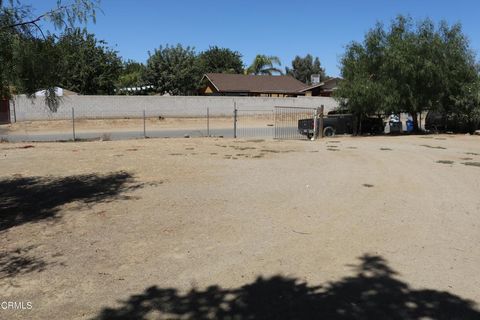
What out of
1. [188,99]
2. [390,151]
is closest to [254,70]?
[188,99]

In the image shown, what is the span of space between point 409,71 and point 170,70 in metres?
35.7

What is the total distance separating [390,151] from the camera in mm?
16859

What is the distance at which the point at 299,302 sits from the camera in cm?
434

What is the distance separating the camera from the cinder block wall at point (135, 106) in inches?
1343

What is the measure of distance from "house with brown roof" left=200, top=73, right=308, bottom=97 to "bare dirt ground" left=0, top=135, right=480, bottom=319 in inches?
1809

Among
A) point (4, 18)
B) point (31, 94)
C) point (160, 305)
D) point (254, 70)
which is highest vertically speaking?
point (254, 70)

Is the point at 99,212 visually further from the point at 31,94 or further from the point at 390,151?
the point at 390,151

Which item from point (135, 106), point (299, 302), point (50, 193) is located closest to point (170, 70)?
point (135, 106)

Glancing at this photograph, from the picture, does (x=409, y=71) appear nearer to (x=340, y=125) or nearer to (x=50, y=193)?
(x=340, y=125)

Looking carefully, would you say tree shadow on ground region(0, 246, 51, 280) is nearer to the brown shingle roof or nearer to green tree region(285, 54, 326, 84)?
the brown shingle roof

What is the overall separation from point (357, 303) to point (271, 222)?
281cm

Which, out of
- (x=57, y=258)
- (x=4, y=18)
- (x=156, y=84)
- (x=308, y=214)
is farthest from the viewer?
(x=156, y=84)

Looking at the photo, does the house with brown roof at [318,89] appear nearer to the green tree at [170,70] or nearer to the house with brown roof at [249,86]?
the house with brown roof at [249,86]

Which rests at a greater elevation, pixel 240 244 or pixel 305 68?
pixel 305 68
